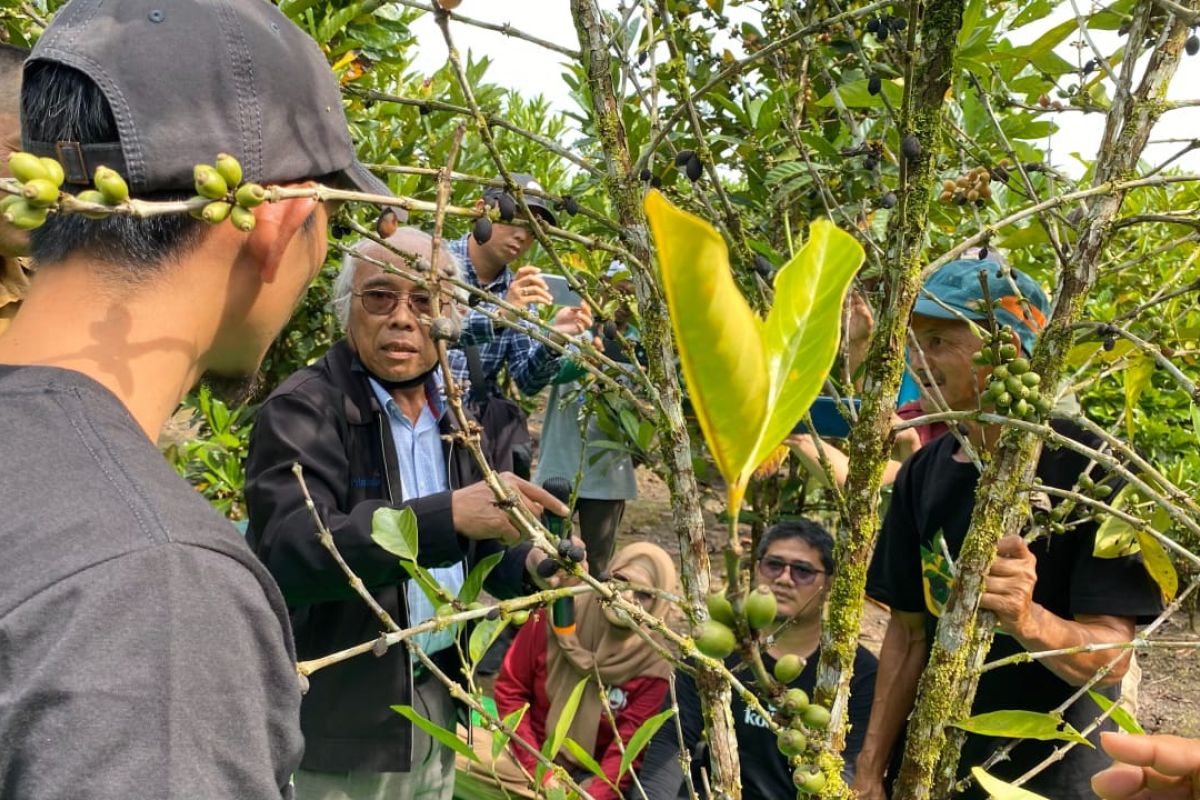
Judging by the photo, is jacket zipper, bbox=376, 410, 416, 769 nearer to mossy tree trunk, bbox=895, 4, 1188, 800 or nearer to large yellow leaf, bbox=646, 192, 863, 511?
mossy tree trunk, bbox=895, 4, 1188, 800

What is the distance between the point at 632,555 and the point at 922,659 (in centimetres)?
146

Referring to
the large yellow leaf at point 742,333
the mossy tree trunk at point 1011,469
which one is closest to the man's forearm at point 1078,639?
the mossy tree trunk at point 1011,469

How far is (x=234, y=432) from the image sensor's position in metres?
4.53

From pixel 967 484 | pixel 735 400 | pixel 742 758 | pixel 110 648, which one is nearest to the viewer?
pixel 735 400

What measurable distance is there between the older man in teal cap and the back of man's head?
3.28 ft

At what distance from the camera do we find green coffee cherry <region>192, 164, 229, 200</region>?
2.61 feet

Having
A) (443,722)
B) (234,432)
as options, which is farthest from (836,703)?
(234,432)

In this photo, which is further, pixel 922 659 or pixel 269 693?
pixel 922 659

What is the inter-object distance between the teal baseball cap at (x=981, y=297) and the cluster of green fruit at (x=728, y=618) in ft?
4.42

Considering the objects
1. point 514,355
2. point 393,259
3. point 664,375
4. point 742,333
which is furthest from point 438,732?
point 514,355

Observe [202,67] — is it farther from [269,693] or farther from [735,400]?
[735,400]

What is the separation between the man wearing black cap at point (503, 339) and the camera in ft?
9.22

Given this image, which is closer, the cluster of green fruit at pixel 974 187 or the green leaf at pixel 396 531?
the green leaf at pixel 396 531

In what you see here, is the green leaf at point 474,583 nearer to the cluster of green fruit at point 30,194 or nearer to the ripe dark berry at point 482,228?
the ripe dark berry at point 482,228
